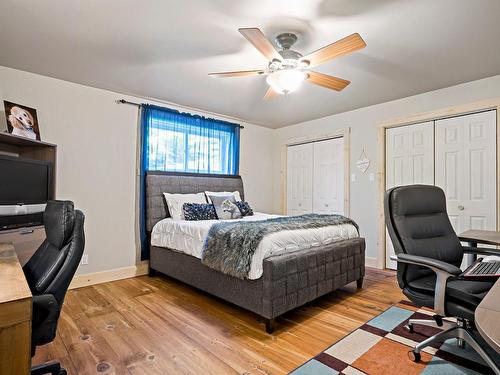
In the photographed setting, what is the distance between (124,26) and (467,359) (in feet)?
11.1

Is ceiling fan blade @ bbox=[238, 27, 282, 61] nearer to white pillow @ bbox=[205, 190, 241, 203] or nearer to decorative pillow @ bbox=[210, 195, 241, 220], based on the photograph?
decorative pillow @ bbox=[210, 195, 241, 220]

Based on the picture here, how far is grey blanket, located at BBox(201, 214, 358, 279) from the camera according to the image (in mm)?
2355

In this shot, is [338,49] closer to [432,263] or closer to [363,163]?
[432,263]

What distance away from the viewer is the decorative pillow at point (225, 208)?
12.5 ft

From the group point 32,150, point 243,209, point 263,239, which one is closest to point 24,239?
point 32,150

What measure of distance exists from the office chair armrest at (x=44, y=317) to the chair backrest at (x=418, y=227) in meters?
2.03

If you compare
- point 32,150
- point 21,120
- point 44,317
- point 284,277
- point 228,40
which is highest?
point 228,40

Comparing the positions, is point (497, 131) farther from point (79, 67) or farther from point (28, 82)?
point (28, 82)

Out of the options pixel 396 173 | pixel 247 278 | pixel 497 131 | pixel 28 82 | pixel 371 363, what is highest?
pixel 28 82

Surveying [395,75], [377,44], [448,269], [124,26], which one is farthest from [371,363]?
[124,26]

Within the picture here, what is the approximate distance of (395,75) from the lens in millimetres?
3102

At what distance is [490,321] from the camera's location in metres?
0.71

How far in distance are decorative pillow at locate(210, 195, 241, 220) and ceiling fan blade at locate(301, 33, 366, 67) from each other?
2193 millimetres

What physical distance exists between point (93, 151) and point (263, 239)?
2490mm
